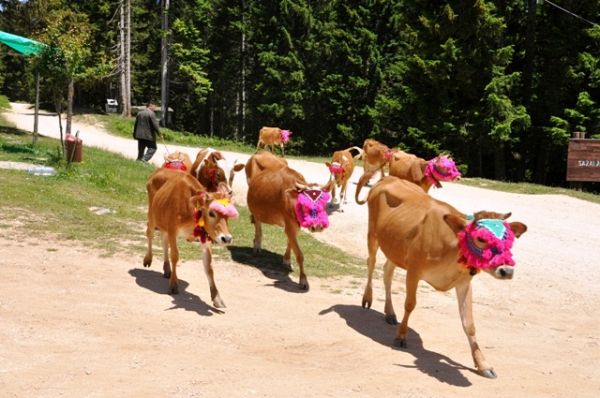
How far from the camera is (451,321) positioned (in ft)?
30.4

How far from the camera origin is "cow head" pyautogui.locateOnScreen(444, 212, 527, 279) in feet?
21.2

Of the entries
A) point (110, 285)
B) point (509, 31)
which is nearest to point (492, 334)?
point (110, 285)

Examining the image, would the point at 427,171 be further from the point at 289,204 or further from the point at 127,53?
the point at 127,53

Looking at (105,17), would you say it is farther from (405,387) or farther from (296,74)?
(405,387)

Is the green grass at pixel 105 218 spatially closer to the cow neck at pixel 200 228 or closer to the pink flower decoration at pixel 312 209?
the pink flower decoration at pixel 312 209

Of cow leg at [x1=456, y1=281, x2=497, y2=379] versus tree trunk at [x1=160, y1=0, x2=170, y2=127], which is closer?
cow leg at [x1=456, y1=281, x2=497, y2=379]

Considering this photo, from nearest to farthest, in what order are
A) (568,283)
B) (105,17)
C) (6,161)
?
(568,283), (6,161), (105,17)

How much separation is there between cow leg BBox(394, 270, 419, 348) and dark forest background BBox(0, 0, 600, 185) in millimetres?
16451

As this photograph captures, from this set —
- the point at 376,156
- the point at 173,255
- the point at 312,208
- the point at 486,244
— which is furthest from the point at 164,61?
the point at 486,244

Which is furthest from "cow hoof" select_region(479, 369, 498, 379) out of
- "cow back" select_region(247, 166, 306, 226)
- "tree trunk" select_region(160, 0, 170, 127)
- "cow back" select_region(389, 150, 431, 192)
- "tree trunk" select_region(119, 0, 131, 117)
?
"tree trunk" select_region(119, 0, 131, 117)

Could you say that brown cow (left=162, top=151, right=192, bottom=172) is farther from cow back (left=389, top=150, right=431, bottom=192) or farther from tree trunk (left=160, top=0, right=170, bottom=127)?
tree trunk (left=160, top=0, right=170, bottom=127)

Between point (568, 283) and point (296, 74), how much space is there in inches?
1253

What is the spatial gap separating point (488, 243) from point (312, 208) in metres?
3.45

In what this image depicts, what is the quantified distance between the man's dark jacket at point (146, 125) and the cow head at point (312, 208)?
11990mm
